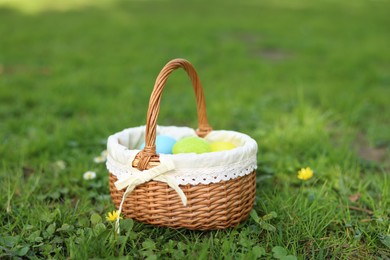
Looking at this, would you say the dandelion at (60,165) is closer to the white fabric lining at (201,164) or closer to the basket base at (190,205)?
the white fabric lining at (201,164)

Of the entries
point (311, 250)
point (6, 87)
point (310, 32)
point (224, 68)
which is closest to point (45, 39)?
point (6, 87)

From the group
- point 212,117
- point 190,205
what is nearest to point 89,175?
point 190,205

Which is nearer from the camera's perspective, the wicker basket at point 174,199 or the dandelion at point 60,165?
the wicker basket at point 174,199

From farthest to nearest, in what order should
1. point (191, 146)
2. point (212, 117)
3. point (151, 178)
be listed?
point (212, 117), point (191, 146), point (151, 178)

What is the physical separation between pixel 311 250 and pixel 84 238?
914 millimetres

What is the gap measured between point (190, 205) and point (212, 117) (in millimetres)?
1901

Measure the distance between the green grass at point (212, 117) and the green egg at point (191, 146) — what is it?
36 centimetres

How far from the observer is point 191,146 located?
6.34 feet

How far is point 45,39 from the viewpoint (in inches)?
250

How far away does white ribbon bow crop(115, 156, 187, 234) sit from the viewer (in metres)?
1.66

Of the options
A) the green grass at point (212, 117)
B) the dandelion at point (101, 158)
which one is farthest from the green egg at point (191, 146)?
the dandelion at point (101, 158)

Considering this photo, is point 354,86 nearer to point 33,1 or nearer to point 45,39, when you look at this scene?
point 45,39

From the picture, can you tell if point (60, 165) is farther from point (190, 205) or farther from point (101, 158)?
point (190, 205)

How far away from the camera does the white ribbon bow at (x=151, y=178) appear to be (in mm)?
1656
